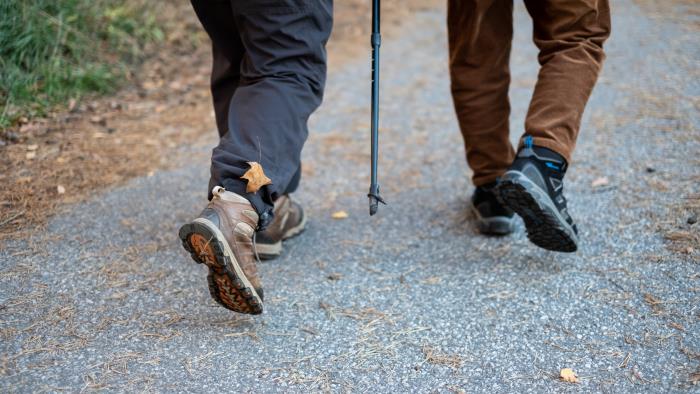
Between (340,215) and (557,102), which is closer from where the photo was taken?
(557,102)

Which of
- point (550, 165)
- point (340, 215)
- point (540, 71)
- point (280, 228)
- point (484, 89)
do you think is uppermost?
point (540, 71)

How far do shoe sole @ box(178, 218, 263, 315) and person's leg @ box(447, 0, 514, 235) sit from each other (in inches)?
46.2

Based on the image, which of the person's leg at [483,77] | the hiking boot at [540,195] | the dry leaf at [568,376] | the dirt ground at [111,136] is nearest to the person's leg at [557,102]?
the hiking boot at [540,195]

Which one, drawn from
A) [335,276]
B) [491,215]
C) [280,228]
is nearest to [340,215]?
[280,228]

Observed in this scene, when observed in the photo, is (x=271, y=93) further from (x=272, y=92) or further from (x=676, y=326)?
(x=676, y=326)

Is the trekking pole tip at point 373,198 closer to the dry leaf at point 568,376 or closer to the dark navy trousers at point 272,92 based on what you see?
the dark navy trousers at point 272,92

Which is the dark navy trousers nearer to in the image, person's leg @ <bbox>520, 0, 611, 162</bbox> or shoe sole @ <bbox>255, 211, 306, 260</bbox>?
shoe sole @ <bbox>255, 211, 306, 260</bbox>

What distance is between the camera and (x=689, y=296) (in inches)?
87.3

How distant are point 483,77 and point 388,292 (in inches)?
36.6

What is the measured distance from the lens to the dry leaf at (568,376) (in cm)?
185

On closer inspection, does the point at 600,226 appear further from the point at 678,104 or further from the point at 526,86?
the point at 526,86

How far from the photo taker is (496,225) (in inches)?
107

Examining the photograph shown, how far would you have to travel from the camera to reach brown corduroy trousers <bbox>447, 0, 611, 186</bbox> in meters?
2.34

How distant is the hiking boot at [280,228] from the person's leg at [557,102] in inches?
35.1
